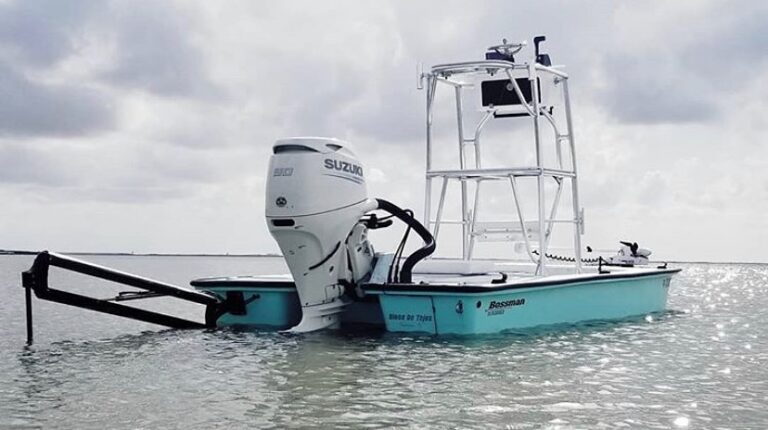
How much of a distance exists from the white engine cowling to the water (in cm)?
68

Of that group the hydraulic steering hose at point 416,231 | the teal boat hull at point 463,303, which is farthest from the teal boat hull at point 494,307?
the hydraulic steering hose at point 416,231

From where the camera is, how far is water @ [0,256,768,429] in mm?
7238

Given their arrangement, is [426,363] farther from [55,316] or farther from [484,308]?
[55,316]

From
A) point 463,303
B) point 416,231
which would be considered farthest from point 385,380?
point 416,231

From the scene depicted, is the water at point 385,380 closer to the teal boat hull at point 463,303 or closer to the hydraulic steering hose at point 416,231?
the teal boat hull at point 463,303

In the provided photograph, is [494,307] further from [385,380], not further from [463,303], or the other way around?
[385,380]

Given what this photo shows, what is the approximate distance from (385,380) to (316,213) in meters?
3.28

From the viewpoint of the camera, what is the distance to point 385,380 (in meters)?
8.88

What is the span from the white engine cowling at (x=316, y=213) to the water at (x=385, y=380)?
68 cm

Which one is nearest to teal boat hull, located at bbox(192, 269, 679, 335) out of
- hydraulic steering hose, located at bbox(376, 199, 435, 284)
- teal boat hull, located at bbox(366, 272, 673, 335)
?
teal boat hull, located at bbox(366, 272, 673, 335)

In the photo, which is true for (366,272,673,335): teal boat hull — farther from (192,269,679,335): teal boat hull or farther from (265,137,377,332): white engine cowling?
(265,137,377,332): white engine cowling

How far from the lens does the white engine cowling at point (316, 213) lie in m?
11.5

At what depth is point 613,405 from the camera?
777 centimetres

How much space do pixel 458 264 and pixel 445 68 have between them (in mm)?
3191
